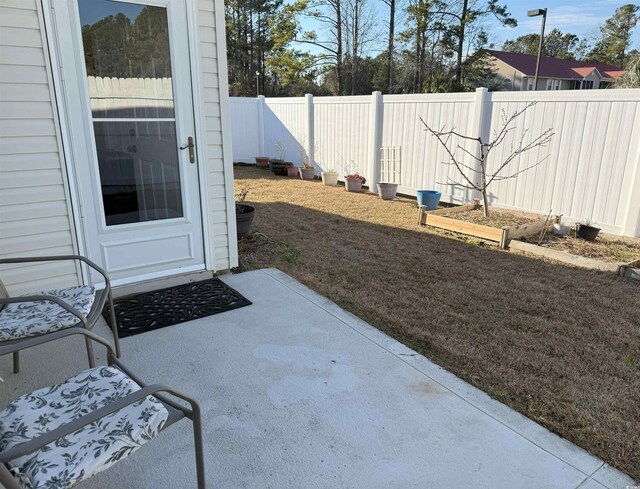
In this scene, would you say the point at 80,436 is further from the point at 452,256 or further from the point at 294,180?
the point at 294,180

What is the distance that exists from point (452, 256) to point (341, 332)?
2.13 m

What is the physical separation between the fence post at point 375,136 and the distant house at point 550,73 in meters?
18.9

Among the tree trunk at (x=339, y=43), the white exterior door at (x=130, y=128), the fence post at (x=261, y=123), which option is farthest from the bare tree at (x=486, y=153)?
the tree trunk at (x=339, y=43)

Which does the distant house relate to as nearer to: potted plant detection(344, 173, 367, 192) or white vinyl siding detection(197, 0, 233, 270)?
potted plant detection(344, 173, 367, 192)

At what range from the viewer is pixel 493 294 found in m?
3.52

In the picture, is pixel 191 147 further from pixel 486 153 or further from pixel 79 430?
pixel 486 153

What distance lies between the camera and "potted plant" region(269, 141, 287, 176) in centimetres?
1005

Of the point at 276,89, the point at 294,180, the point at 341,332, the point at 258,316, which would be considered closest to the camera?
the point at 341,332

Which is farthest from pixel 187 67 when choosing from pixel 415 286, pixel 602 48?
pixel 602 48

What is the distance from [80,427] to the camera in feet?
3.67

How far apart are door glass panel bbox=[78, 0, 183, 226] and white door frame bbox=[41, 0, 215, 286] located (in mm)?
160

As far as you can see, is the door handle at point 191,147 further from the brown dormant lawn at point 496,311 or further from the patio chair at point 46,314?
the patio chair at point 46,314

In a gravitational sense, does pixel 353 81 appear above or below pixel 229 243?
above

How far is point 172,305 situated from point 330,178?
19.7 ft
